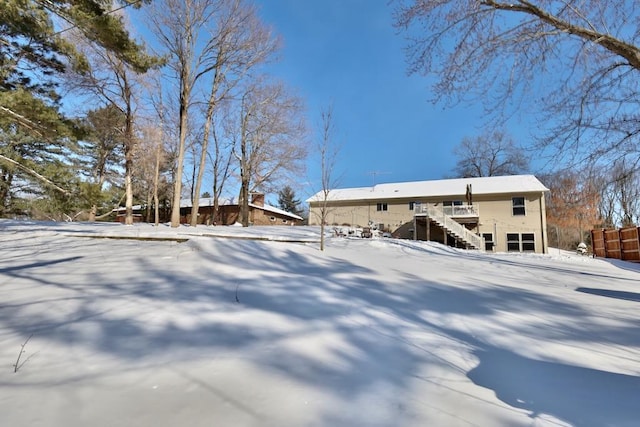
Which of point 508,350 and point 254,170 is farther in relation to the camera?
point 254,170

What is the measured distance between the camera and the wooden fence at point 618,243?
1352cm

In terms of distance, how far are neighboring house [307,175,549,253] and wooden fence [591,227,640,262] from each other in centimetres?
560

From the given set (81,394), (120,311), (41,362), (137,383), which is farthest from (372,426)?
(120,311)

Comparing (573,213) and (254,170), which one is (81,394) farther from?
(573,213)

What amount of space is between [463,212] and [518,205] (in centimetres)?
415

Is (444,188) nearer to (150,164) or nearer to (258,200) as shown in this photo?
(258,200)

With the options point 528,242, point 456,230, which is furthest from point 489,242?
point 456,230

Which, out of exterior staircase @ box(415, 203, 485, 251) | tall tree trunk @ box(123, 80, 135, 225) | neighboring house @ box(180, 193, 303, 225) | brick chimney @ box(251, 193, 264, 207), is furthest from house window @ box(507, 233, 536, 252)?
tall tree trunk @ box(123, 80, 135, 225)

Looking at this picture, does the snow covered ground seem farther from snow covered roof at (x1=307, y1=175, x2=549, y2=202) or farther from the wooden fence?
snow covered roof at (x1=307, y1=175, x2=549, y2=202)

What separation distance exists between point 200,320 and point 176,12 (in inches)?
→ 671

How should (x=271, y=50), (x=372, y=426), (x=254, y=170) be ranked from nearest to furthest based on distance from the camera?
1. (x=372, y=426)
2. (x=271, y=50)
3. (x=254, y=170)

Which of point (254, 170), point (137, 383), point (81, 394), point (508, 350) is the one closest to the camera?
point (81, 394)

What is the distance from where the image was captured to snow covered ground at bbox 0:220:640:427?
2098 mm

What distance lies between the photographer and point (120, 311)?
12.3ft
